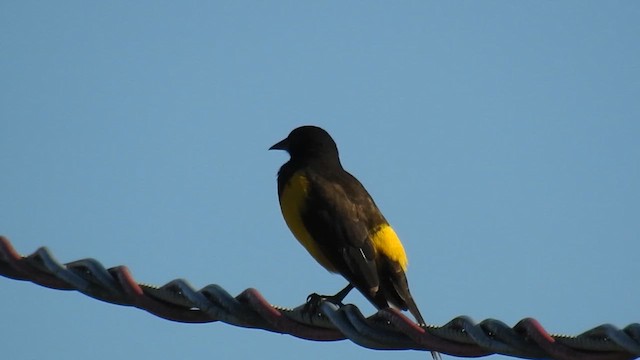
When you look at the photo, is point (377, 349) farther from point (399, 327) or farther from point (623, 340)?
point (623, 340)

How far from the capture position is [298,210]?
8.17 m

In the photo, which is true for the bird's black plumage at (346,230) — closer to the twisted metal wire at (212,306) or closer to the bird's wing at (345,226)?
the bird's wing at (345,226)

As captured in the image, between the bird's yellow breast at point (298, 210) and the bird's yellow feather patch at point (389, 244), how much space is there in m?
0.32

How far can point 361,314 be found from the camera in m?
4.61

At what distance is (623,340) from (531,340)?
37 centimetres

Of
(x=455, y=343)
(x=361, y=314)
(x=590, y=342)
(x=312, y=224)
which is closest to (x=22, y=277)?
(x=361, y=314)

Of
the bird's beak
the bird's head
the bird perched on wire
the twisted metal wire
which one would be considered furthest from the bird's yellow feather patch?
the twisted metal wire

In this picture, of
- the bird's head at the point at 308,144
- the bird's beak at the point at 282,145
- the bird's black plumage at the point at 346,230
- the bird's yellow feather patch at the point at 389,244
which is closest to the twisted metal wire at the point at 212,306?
the bird's black plumage at the point at 346,230

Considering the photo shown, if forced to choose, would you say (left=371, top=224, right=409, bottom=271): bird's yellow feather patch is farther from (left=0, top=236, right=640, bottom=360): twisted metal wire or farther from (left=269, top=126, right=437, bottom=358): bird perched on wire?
(left=0, top=236, right=640, bottom=360): twisted metal wire

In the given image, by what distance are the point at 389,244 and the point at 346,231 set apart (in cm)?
32

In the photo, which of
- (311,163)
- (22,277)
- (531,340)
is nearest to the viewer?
(531,340)

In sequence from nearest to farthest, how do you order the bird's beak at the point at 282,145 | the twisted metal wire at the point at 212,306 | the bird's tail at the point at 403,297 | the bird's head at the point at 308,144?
the twisted metal wire at the point at 212,306
the bird's tail at the point at 403,297
the bird's head at the point at 308,144
the bird's beak at the point at 282,145

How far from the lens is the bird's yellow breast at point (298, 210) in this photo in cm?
794

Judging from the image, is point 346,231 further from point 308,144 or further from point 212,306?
point 212,306
